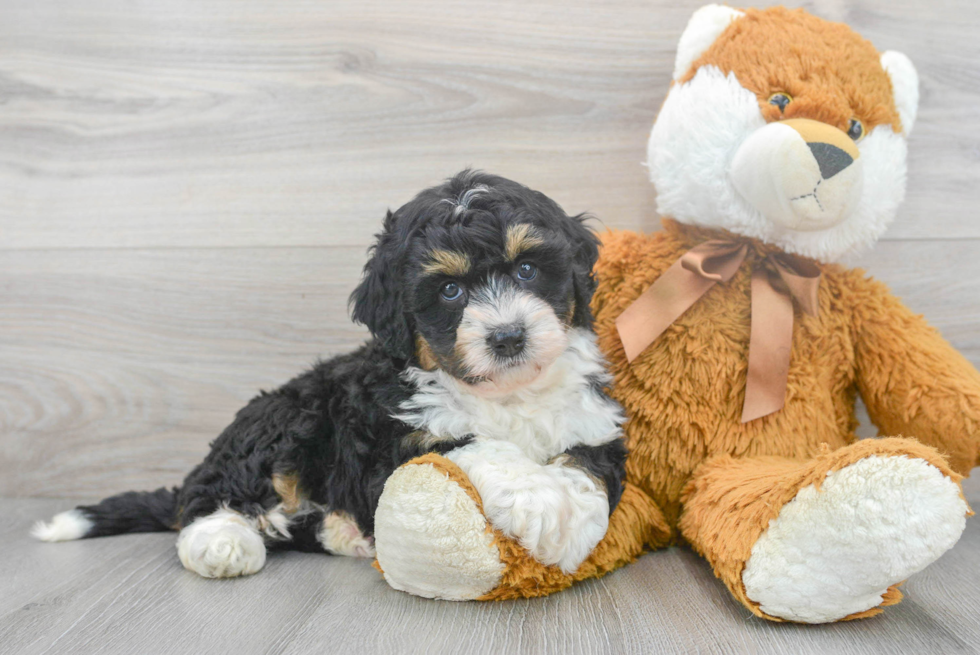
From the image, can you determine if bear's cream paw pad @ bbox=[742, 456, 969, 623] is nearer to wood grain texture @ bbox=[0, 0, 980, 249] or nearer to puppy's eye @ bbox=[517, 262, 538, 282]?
puppy's eye @ bbox=[517, 262, 538, 282]

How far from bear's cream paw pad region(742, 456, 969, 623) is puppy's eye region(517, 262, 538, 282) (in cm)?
61

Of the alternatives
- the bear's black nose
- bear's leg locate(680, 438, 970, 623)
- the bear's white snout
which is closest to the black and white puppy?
bear's leg locate(680, 438, 970, 623)

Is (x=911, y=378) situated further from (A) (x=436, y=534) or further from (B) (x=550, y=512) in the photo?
(A) (x=436, y=534)

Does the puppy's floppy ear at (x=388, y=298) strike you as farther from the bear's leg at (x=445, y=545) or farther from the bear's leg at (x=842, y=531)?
the bear's leg at (x=842, y=531)

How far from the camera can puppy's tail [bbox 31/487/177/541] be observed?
1.87m

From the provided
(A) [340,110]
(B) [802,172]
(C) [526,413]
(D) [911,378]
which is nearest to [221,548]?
(C) [526,413]

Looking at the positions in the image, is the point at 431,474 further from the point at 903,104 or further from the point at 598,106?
the point at 903,104

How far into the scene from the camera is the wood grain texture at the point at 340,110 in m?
2.01

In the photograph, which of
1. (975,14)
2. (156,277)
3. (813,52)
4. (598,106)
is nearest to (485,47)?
(598,106)

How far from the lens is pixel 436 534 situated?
1.25 meters

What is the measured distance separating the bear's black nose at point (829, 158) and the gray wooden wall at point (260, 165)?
632 millimetres

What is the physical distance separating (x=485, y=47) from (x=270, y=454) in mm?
1274

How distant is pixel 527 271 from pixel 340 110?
3.41ft

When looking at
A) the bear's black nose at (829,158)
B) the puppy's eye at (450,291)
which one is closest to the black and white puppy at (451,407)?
the puppy's eye at (450,291)
